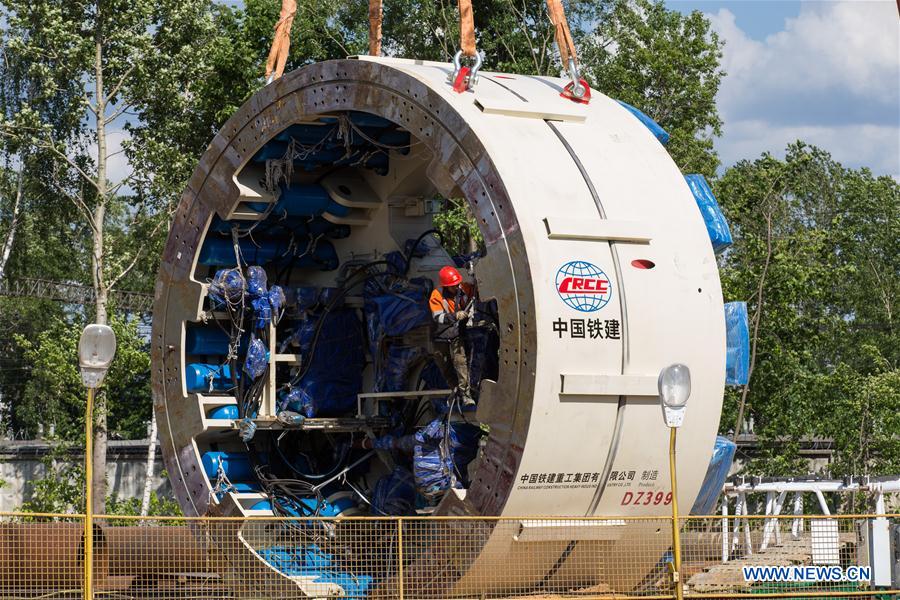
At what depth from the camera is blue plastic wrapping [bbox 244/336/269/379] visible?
50.6 feet

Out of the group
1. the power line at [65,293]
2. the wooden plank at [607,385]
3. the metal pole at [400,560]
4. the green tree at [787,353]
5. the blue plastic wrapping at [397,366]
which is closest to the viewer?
the wooden plank at [607,385]

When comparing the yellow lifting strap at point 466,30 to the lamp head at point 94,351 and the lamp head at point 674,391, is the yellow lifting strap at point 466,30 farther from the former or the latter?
the lamp head at point 94,351

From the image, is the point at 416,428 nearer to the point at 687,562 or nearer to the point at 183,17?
the point at 687,562

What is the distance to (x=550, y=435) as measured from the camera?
11.4m

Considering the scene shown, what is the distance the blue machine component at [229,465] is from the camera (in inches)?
604

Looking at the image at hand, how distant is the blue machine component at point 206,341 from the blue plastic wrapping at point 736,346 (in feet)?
18.9

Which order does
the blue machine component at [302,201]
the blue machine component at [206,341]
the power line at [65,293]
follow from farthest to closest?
1. the power line at [65,293]
2. the blue machine component at [206,341]
3. the blue machine component at [302,201]

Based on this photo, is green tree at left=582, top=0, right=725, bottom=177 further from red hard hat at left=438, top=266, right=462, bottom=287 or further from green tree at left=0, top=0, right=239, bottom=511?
red hard hat at left=438, top=266, right=462, bottom=287

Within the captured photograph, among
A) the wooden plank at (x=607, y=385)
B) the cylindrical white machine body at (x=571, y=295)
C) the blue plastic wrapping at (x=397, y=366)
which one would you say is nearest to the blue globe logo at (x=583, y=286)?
the cylindrical white machine body at (x=571, y=295)

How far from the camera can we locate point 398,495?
14.8 m

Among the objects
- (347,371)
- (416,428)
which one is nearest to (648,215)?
(416,428)

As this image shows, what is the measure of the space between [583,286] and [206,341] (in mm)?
5786

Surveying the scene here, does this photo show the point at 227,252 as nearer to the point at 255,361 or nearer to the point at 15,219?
the point at 255,361

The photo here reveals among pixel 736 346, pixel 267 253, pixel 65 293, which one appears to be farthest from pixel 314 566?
pixel 65 293
